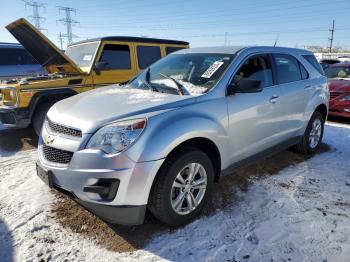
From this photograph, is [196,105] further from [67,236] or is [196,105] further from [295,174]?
[295,174]

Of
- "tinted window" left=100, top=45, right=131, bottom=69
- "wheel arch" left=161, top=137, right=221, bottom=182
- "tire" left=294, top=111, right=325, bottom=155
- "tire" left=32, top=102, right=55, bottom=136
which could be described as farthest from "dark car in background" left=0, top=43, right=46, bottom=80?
"wheel arch" left=161, top=137, right=221, bottom=182

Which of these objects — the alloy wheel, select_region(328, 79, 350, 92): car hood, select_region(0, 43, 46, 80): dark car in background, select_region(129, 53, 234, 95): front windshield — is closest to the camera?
the alloy wheel

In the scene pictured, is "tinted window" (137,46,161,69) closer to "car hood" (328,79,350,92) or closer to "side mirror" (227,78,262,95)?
"side mirror" (227,78,262,95)

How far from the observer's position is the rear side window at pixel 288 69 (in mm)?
4260

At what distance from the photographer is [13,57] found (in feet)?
33.8

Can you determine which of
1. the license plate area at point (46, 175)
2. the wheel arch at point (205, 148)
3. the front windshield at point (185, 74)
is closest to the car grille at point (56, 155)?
the license plate area at point (46, 175)

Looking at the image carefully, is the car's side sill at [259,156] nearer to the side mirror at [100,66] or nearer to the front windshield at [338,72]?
the side mirror at [100,66]

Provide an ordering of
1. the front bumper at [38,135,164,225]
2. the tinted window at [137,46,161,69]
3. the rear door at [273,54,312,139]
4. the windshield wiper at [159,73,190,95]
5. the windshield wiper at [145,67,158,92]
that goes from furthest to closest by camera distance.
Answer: the tinted window at [137,46,161,69] → the rear door at [273,54,312,139] → the windshield wiper at [145,67,158,92] → the windshield wiper at [159,73,190,95] → the front bumper at [38,135,164,225]

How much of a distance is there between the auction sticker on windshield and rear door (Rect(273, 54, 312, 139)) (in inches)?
40.3

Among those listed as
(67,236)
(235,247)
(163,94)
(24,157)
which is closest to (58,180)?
(67,236)

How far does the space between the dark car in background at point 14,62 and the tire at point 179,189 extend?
838 cm

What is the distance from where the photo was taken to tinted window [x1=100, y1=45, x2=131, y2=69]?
251 inches

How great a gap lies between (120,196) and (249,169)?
249 cm

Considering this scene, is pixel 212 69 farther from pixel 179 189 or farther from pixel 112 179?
pixel 112 179
